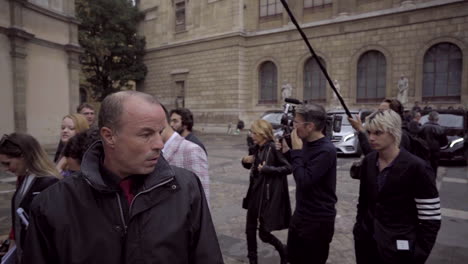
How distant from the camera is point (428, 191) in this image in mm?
2182

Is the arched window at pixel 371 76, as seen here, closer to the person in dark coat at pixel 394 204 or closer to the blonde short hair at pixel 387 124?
the blonde short hair at pixel 387 124

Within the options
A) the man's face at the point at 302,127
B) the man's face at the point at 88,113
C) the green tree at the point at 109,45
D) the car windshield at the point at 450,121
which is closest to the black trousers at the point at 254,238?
the man's face at the point at 302,127

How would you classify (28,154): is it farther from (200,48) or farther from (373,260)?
(200,48)

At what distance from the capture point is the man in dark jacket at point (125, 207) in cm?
133

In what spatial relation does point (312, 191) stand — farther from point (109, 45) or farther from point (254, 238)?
point (109, 45)

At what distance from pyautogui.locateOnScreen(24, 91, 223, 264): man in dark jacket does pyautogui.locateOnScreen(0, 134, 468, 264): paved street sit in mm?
2626

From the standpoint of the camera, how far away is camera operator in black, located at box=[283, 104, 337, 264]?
9.21ft

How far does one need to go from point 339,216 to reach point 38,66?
1332cm

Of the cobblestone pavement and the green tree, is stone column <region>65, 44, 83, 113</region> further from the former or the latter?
the green tree

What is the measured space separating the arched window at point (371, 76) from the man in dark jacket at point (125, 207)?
21.7 m

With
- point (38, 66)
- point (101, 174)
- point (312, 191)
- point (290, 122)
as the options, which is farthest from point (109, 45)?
point (101, 174)

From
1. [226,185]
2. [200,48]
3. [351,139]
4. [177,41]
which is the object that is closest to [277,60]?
[200,48]

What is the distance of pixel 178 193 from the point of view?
1.50 metres

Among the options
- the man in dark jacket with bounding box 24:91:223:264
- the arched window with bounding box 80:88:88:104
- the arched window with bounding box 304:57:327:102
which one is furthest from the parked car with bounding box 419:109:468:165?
the arched window with bounding box 80:88:88:104
